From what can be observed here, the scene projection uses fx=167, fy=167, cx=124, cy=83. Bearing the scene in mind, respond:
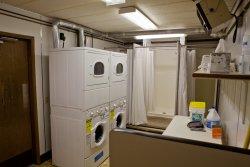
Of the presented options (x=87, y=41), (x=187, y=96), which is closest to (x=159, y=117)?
(x=187, y=96)

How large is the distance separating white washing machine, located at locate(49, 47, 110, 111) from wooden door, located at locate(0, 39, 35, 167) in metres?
0.37

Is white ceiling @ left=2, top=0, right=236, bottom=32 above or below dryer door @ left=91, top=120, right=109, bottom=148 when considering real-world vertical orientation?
above

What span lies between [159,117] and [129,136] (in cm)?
413

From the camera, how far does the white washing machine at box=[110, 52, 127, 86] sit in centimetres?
294

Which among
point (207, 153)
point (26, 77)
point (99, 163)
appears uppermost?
point (26, 77)

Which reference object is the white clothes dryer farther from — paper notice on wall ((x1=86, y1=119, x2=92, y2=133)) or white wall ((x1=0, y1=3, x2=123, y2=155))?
paper notice on wall ((x1=86, y1=119, x2=92, y2=133))

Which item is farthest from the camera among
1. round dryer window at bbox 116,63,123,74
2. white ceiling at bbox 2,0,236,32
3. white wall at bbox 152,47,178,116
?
white wall at bbox 152,47,178,116

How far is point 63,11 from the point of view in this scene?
234 cm

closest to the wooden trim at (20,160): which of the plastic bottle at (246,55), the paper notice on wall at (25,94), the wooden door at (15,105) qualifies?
the wooden door at (15,105)

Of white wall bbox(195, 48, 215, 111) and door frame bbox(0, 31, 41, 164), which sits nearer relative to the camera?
door frame bbox(0, 31, 41, 164)

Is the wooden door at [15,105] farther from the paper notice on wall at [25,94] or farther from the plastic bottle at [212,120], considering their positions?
the plastic bottle at [212,120]

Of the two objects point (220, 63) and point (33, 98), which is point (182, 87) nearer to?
point (220, 63)

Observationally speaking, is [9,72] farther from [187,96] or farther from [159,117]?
[159,117]

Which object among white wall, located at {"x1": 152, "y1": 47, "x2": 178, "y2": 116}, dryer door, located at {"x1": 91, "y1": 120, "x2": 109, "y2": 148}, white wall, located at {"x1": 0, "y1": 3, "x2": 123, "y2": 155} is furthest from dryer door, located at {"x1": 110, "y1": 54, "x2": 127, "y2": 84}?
white wall, located at {"x1": 152, "y1": 47, "x2": 178, "y2": 116}
